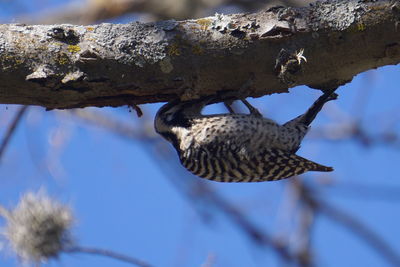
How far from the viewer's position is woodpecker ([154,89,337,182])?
3.83 m

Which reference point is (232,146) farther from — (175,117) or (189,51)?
(189,51)

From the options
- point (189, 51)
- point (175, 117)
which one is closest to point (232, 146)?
point (175, 117)

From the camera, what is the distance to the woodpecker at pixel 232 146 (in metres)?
3.83

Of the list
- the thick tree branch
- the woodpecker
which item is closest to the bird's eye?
the woodpecker

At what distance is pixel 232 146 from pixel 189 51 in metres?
1.04

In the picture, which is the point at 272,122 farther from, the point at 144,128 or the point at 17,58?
the point at 144,128

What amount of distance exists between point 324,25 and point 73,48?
3.79ft

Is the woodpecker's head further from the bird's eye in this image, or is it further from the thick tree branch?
the thick tree branch

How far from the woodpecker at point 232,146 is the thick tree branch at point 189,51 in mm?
756

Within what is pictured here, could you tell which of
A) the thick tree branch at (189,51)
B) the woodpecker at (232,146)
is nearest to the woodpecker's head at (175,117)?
the woodpecker at (232,146)

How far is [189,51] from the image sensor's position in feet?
9.73

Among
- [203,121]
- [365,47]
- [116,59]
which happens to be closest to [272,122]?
[203,121]

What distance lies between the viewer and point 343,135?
684 cm

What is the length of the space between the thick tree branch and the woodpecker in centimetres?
76
